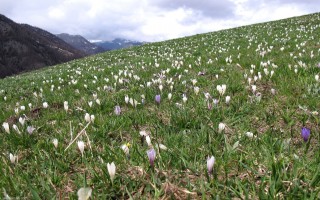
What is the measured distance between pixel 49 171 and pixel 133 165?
972mm

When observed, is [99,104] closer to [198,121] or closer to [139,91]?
[139,91]

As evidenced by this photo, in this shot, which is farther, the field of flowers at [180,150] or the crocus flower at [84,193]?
the field of flowers at [180,150]

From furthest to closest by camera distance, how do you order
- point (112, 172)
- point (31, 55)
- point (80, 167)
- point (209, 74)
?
point (31, 55) → point (209, 74) → point (80, 167) → point (112, 172)

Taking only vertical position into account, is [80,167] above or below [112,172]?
below

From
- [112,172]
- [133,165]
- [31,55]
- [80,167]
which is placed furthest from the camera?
[31,55]

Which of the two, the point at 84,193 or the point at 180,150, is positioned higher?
the point at 84,193

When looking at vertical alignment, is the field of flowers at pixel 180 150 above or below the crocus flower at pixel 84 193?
below

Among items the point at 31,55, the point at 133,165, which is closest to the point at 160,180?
the point at 133,165

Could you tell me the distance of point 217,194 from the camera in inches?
106

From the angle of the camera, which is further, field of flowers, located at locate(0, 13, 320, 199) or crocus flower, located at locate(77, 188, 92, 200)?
field of flowers, located at locate(0, 13, 320, 199)

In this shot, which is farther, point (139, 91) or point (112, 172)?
point (139, 91)

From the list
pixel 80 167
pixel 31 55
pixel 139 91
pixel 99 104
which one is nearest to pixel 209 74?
pixel 139 91

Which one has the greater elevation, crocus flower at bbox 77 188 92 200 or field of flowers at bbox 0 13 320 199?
crocus flower at bbox 77 188 92 200

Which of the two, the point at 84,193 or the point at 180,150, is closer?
the point at 84,193
